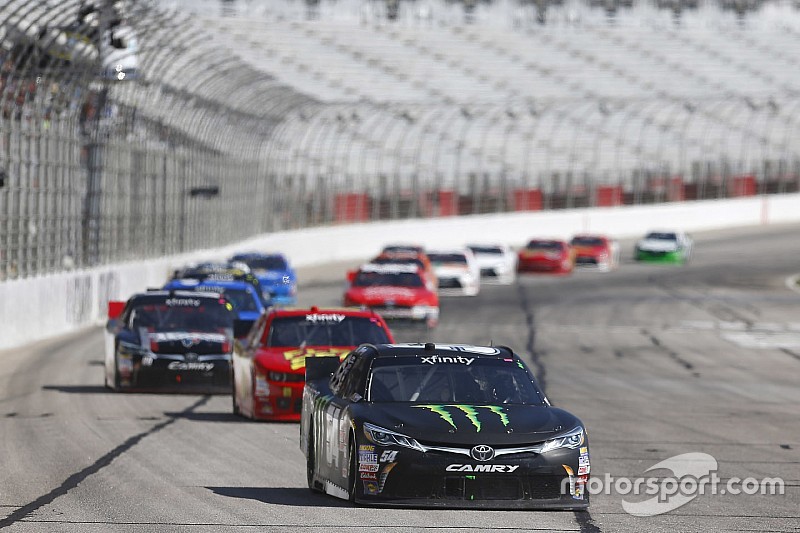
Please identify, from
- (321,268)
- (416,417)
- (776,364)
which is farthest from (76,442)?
(321,268)

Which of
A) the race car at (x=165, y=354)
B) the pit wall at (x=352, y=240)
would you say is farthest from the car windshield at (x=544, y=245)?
the race car at (x=165, y=354)

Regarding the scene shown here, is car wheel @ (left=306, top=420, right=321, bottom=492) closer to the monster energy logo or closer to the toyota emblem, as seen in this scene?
the monster energy logo

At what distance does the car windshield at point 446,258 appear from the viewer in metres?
39.2

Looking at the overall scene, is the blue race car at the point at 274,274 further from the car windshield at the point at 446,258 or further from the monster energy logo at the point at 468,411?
the monster energy logo at the point at 468,411

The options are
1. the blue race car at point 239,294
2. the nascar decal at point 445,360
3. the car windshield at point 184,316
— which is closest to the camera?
the nascar decal at point 445,360

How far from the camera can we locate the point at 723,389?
65.9ft

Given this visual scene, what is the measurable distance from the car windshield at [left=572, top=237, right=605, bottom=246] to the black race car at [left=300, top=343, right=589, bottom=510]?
40266mm

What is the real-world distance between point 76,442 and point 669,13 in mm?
87221

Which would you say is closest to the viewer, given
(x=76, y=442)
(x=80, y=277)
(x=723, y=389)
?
(x=76, y=442)

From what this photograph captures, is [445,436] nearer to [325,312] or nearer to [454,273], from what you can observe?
[325,312]

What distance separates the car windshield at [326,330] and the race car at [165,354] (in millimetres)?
1567

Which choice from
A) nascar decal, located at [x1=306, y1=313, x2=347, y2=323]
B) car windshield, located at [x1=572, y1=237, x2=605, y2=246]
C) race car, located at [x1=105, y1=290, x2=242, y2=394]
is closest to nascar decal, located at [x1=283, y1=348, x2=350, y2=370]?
nascar decal, located at [x1=306, y1=313, x2=347, y2=323]

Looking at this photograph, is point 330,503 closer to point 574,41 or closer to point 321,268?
point 321,268

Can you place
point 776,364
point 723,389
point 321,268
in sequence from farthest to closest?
point 321,268 < point 776,364 < point 723,389
